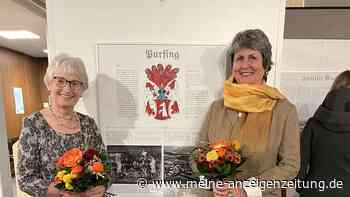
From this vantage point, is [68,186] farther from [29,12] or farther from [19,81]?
[19,81]

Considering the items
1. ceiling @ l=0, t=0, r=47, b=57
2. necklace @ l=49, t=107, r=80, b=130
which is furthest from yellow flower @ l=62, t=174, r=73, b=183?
ceiling @ l=0, t=0, r=47, b=57

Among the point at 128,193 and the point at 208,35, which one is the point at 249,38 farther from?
the point at 128,193

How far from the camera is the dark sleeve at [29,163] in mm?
1053

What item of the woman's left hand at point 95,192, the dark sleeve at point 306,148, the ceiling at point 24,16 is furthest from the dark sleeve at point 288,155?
the ceiling at point 24,16

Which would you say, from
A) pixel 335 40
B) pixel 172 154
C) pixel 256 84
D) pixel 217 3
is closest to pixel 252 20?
pixel 217 3

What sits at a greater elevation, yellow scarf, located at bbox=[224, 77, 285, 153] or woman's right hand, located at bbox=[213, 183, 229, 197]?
yellow scarf, located at bbox=[224, 77, 285, 153]

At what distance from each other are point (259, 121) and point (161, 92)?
577 millimetres

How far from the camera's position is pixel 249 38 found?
3.78 feet

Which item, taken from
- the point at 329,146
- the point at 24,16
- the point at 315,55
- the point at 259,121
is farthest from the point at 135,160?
the point at 24,16

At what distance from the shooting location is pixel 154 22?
4.60 feet

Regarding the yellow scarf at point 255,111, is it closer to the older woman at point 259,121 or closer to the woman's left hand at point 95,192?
the older woman at point 259,121

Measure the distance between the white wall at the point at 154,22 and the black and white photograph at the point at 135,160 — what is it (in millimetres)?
578

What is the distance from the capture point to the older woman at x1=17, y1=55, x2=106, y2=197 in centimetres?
106

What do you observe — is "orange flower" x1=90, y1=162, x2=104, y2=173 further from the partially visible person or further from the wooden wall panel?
the wooden wall panel
